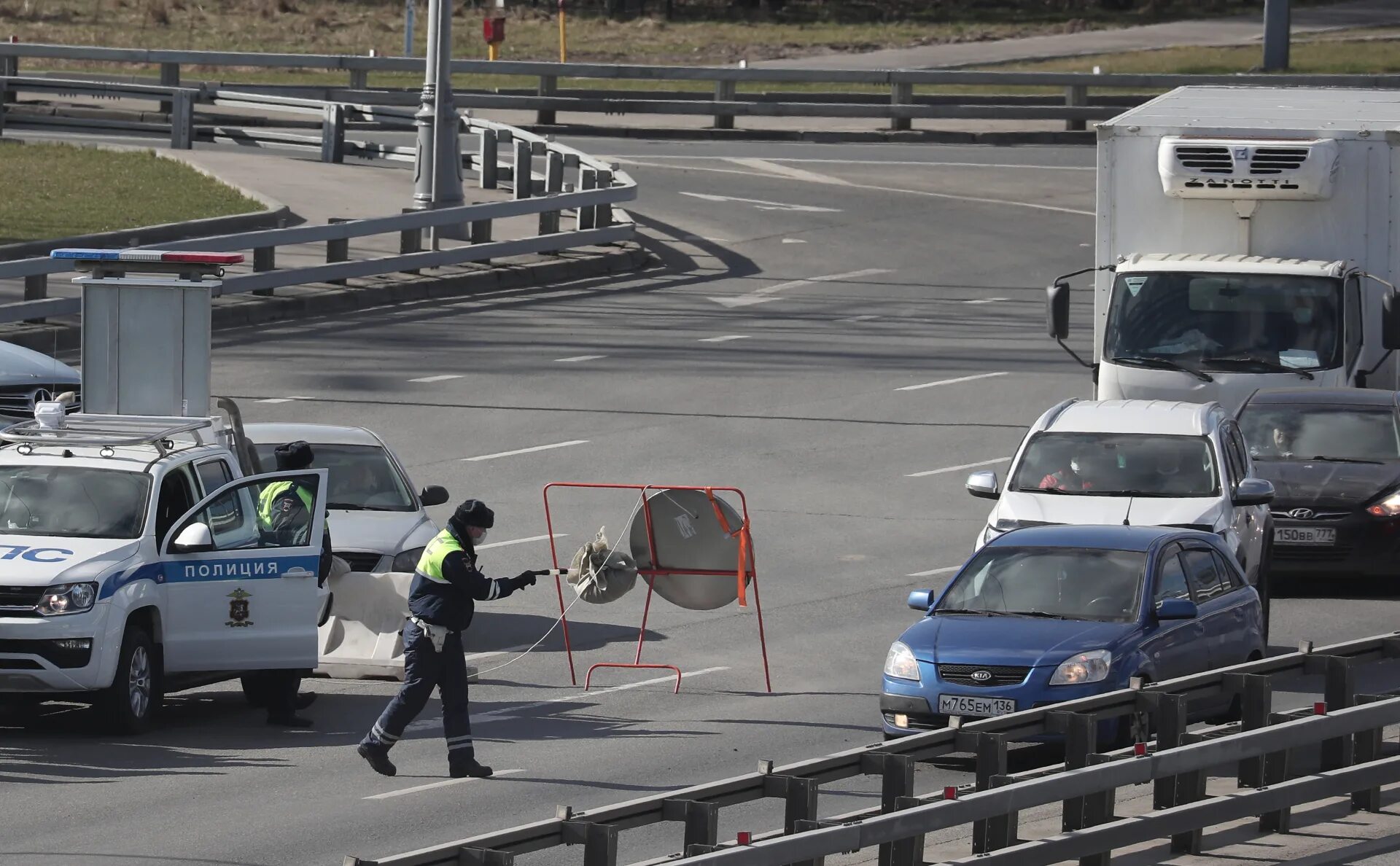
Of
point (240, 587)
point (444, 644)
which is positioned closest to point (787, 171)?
point (240, 587)

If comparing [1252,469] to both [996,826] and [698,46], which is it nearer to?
[996,826]

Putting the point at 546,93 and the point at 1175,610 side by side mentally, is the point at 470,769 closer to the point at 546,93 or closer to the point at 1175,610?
the point at 1175,610

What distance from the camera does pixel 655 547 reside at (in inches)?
615

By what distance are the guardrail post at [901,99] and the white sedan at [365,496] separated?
26664 mm

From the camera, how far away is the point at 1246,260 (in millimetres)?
19969

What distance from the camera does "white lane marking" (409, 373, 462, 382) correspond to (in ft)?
83.9

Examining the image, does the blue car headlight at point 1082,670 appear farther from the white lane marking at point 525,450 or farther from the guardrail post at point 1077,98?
the guardrail post at point 1077,98

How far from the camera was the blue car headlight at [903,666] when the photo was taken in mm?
13023

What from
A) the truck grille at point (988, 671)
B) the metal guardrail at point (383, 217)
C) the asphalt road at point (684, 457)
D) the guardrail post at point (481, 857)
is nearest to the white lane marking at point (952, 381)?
the asphalt road at point (684, 457)

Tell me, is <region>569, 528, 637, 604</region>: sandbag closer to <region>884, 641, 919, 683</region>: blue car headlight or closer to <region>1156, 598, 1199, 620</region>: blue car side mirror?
<region>884, 641, 919, 683</region>: blue car headlight

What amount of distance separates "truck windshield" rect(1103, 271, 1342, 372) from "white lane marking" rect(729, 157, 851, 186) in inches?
752

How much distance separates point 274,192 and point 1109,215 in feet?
59.3

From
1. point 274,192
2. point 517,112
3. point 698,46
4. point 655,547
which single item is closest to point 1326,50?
point 698,46

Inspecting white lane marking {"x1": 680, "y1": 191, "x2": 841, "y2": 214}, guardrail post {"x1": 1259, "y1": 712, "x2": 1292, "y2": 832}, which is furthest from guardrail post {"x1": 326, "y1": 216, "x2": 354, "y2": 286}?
guardrail post {"x1": 1259, "y1": 712, "x2": 1292, "y2": 832}
